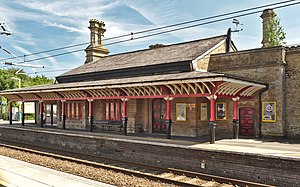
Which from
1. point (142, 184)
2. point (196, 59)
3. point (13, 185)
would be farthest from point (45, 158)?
point (196, 59)

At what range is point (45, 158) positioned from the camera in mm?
13172

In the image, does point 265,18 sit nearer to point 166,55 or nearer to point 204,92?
point 166,55

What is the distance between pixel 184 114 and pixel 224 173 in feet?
20.2

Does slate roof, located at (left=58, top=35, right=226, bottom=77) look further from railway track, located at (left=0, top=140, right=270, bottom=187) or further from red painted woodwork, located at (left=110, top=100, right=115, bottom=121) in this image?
railway track, located at (left=0, top=140, right=270, bottom=187)

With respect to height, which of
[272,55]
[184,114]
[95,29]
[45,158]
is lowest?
[45,158]

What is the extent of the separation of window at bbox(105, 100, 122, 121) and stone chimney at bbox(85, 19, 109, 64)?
9.68m

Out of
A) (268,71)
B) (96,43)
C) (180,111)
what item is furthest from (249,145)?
(96,43)

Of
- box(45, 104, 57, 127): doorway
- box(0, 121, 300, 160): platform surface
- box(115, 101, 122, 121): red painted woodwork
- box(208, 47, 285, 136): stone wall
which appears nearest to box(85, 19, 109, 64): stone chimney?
box(45, 104, 57, 127): doorway

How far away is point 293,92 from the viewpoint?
13.8 m

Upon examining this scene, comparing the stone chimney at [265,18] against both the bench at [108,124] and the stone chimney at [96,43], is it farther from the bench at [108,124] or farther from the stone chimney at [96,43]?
the stone chimney at [96,43]

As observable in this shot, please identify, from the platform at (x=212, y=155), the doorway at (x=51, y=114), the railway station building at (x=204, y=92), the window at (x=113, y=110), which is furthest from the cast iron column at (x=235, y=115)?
the doorway at (x=51, y=114)

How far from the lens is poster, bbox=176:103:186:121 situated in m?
15.3

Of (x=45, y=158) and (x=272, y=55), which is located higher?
(x=272, y=55)

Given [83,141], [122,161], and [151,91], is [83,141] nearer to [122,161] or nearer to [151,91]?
[122,161]
